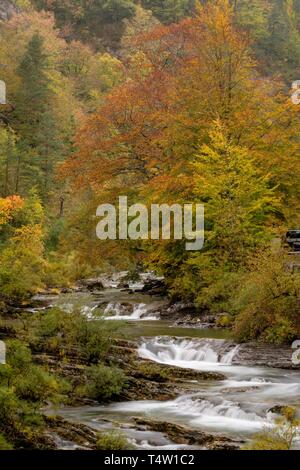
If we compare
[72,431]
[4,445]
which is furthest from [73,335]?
[4,445]

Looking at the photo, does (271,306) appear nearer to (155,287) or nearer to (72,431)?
(72,431)

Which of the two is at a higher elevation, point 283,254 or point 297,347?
point 283,254

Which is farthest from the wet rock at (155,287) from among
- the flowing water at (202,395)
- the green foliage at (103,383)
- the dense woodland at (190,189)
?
the green foliage at (103,383)

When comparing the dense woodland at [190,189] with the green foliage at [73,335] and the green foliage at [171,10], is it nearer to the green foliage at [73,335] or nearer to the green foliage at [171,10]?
the green foliage at [73,335]

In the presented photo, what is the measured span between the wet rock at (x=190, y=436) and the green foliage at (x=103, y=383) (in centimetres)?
171

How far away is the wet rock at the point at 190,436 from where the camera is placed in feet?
36.1

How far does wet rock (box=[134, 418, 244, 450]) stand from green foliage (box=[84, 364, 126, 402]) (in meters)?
1.71

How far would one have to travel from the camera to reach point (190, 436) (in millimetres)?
11445

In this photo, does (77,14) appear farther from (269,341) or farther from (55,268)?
(269,341)

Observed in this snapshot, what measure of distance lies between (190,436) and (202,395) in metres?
2.76

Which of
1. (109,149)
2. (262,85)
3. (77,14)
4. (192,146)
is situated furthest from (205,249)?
(77,14)

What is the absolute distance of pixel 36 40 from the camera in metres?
50.8

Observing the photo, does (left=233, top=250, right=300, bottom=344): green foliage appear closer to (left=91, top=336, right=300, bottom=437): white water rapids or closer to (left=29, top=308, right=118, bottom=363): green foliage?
(left=91, top=336, right=300, bottom=437): white water rapids

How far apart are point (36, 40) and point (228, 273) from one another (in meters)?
33.6
